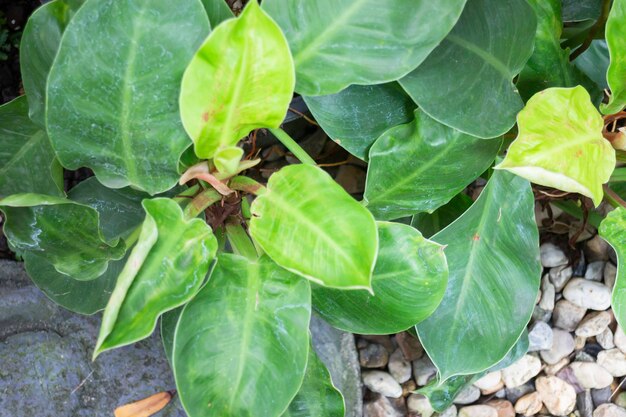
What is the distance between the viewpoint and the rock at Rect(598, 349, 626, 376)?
4.91 ft

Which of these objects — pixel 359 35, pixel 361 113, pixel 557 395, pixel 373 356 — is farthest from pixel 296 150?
pixel 557 395

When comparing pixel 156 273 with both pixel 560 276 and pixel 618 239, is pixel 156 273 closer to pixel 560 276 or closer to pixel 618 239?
pixel 618 239

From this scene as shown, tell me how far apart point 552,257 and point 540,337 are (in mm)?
181

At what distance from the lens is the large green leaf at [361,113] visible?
105cm

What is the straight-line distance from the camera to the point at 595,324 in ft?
4.88

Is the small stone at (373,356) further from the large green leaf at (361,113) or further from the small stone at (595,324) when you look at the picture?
the large green leaf at (361,113)

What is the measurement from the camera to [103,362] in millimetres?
1271

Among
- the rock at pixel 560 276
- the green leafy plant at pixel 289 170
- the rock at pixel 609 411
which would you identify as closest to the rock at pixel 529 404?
the rock at pixel 609 411

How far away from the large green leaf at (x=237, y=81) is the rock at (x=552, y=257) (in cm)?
91

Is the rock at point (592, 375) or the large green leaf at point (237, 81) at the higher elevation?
the large green leaf at point (237, 81)

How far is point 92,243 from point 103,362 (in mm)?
416

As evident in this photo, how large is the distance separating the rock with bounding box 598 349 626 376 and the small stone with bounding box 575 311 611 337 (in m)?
0.05

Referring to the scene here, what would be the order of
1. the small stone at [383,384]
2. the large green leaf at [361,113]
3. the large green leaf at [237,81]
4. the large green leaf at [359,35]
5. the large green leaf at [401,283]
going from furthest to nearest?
the small stone at [383,384] → the large green leaf at [361,113] → the large green leaf at [401,283] → the large green leaf at [359,35] → the large green leaf at [237,81]

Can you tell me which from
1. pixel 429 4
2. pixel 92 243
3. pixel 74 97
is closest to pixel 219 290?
pixel 92 243
